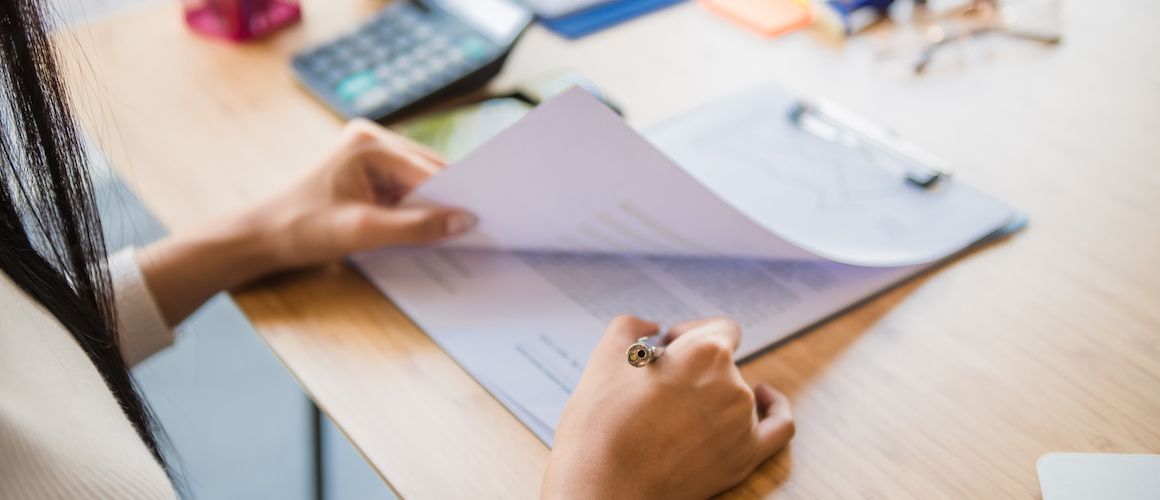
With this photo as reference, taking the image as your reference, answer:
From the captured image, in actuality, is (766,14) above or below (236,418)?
above

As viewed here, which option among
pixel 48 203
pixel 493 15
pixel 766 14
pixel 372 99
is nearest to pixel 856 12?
pixel 766 14

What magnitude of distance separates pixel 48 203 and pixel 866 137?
1.88ft

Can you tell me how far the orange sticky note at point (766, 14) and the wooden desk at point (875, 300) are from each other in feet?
0.06

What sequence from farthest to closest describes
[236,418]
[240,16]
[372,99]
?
[236,418] < [240,16] < [372,99]

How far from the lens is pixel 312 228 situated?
685 millimetres

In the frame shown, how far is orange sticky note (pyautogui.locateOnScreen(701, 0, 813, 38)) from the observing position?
3.04 feet

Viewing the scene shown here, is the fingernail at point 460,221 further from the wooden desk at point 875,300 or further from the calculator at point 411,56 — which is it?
the calculator at point 411,56

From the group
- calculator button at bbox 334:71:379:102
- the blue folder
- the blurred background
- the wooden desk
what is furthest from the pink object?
the blurred background

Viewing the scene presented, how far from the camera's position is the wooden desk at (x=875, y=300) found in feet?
1.78

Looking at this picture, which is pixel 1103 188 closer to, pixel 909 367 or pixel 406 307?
pixel 909 367

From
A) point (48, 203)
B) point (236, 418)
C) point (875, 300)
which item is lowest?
point (236, 418)

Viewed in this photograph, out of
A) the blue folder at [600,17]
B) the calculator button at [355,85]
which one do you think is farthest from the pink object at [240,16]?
the blue folder at [600,17]

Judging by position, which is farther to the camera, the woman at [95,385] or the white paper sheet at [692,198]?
the white paper sheet at [692,198]

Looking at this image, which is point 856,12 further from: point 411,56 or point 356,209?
point 356,209
